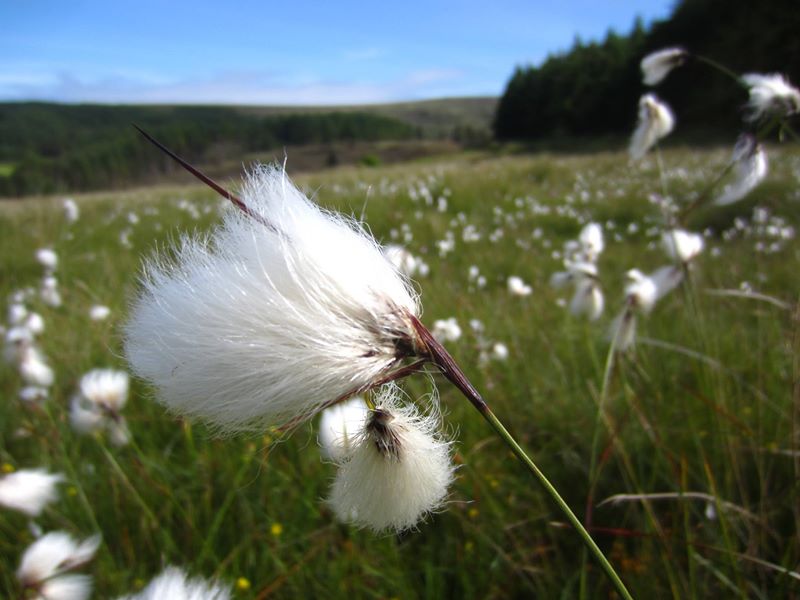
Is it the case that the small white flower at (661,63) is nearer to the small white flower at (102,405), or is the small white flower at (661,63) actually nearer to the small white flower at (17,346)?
the small white flower at (102,405)

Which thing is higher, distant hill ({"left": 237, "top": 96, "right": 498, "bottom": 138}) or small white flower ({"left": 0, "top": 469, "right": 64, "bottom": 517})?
distant hill ({"left": 237, "top": 96, "right": 498, "bottom": 138})

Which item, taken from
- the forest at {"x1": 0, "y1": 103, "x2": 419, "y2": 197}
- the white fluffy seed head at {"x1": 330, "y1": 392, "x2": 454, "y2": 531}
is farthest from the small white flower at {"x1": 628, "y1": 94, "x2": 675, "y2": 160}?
the forest at {"x1": 0, "y1": 103, "x2": 419, "y2": 197}

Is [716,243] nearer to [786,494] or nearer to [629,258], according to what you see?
[629,258]

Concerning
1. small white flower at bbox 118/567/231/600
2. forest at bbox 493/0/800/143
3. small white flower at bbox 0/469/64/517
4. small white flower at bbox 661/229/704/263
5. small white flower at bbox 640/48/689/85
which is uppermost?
forest at bbox 493/0/800/143

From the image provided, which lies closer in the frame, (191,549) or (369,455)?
(369,455)

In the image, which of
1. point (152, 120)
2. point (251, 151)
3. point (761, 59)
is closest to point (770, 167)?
point (761, 59)

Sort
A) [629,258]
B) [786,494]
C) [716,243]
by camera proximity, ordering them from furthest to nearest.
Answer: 1. [716,243]
2. [629,258]
3. [786,494]

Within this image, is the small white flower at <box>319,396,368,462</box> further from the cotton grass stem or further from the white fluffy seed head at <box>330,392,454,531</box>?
the cotton grass stem

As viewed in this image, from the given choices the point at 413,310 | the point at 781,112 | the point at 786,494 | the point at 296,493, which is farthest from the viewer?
the point at 296,493
